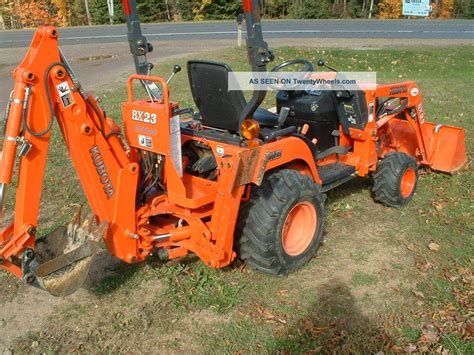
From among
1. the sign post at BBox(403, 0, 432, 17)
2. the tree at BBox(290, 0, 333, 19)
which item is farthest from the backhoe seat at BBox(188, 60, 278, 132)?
the tree at BBox(290, 0, 333, 19)

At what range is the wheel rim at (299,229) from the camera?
387cm

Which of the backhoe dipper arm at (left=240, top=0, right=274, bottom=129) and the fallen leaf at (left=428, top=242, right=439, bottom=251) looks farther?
the fallen leaf at (left=428, top=242, right=439, bottom=251)

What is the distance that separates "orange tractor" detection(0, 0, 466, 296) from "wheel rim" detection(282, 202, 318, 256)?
0.01 metres

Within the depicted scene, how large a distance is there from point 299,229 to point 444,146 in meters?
2.64

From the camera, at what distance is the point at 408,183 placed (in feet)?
16.9

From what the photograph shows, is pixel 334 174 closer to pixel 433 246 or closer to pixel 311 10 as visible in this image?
pixel 433 246

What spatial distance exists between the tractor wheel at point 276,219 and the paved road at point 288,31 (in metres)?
17.7

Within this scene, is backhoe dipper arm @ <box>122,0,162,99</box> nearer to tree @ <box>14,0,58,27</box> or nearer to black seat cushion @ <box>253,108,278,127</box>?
black seat cushion @ <box>253,108,278,127</box>

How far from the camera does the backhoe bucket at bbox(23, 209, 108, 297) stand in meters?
2.97

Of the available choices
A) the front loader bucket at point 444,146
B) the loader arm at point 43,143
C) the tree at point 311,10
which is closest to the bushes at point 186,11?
A: the tree at point 311,10

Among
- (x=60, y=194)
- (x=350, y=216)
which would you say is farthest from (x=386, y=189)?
(x=60, y=194)

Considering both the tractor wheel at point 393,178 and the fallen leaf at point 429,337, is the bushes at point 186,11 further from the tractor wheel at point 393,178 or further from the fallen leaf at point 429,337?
the fallen leaf at point 429,337

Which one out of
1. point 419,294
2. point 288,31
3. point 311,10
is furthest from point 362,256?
point 311,10

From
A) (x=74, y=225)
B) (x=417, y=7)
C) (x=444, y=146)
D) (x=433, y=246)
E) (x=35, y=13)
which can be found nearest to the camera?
(x=74, y=225)
